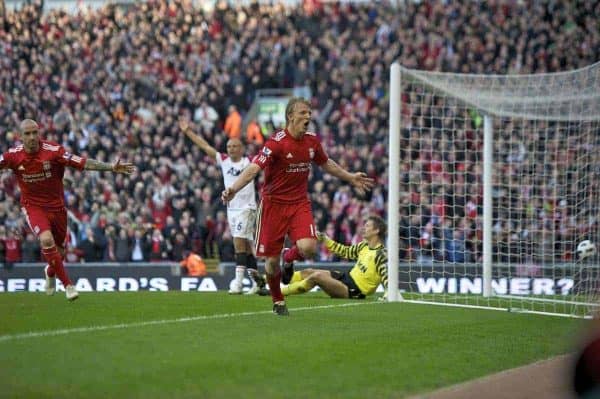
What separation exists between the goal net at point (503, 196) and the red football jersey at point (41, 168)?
4.62 m

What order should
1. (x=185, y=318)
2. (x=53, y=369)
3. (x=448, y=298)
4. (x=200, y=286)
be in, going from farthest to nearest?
(x=200, y=286), (x=448, y=298), (x=185, y=318), (x=53, y=369)

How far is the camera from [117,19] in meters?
33.4

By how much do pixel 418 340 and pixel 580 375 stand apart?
553 centimetres

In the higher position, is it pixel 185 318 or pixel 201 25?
pixel 201 25

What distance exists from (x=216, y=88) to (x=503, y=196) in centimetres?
1154

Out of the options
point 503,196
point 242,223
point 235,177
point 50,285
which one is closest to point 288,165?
point 242,223

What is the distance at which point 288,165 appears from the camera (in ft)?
38.2

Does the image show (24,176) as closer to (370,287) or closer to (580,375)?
(370,287)

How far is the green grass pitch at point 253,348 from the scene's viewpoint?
679cm

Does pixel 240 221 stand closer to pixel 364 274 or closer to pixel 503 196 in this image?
pixel 364 274

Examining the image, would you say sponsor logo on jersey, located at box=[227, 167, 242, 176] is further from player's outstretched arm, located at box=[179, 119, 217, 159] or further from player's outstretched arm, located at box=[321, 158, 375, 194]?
player's outstretched arm, located at box=[321, 158, 375, 194]

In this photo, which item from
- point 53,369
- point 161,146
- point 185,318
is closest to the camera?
point 53,369

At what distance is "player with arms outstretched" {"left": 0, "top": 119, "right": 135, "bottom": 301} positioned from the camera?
42.9 feet

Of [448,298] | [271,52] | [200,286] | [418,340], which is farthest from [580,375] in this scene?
[271,52]
